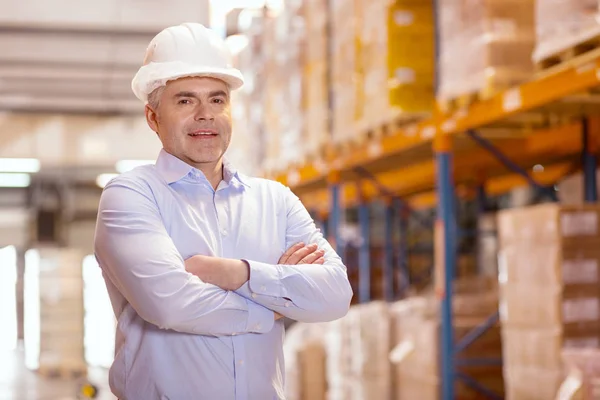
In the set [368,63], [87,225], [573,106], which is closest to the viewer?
[573,106]

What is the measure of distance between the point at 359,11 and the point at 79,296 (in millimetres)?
9019

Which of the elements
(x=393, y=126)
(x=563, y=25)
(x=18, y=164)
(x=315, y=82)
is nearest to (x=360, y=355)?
(x=393, y=126)

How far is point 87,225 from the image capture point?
25.7 m

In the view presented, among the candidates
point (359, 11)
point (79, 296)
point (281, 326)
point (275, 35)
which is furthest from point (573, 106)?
point (79, 296)

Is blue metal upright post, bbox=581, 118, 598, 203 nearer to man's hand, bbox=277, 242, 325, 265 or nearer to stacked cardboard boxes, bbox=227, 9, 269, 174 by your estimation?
man's hand, bbox=277, 242, 325, 265

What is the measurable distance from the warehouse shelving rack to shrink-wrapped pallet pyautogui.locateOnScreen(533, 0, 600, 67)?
91mm

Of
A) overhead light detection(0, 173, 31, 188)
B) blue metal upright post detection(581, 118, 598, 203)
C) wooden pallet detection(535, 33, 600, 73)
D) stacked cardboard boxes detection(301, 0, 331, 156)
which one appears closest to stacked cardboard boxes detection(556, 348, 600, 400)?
wooden pallet detection(535, 33, 600, 73)

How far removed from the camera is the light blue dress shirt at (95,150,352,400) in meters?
2.63

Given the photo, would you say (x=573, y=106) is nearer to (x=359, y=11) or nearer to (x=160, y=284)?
(x=359, y=11)

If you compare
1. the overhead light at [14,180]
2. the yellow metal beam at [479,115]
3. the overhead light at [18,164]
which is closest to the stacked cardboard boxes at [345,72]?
the yellow metal beam at [479,115]

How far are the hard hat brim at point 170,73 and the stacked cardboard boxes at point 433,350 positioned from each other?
14.1 feet

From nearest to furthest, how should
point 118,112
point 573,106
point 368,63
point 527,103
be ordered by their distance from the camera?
point 527,103, point 573,106, point 368,63, point 118,112

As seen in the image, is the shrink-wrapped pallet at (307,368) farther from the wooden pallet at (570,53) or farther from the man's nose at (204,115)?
Result: the man's nose at (204,115)

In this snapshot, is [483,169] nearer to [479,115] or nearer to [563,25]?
[479,115]
